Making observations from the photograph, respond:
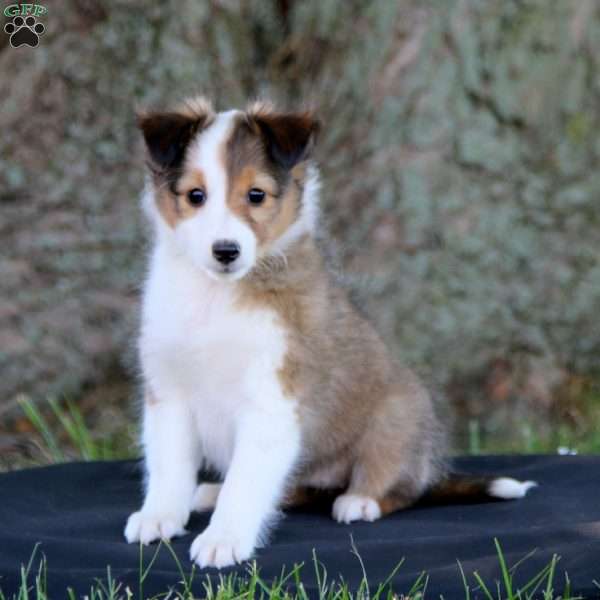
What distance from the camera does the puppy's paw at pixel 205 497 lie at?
14.9 feet

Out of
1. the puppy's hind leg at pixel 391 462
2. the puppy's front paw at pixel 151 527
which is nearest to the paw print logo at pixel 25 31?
the puppy's hind leg at pixel 391 462

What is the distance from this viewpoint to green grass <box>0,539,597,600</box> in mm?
3334

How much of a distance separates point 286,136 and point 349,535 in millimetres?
1432

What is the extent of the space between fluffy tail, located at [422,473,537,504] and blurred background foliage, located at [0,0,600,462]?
4.99 ft

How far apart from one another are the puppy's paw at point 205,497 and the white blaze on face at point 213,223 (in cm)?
104

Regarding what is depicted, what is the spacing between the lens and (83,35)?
20.4ft

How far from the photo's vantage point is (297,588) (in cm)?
338

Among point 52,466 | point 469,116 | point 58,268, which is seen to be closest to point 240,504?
point 52,466

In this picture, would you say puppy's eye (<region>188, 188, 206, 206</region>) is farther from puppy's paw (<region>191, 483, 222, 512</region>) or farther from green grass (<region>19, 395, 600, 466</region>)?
green grass (<region>19, 395, 600, 466</region>)

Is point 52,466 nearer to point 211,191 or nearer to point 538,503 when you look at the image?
point 211,191

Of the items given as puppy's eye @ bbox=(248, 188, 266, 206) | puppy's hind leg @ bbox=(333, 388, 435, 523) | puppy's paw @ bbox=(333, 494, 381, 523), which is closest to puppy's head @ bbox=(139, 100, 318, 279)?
puppy's eye @ bbox=(248, 188, 266, 206)

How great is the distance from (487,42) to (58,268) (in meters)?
2.74

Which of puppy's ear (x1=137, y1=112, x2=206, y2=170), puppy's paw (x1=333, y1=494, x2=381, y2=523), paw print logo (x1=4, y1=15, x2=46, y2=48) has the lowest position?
puppy's paw (x1=333, y1=494, x2=381, y2=523)

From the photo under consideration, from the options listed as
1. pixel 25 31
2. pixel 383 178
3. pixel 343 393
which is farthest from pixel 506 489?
pixel 25 31
